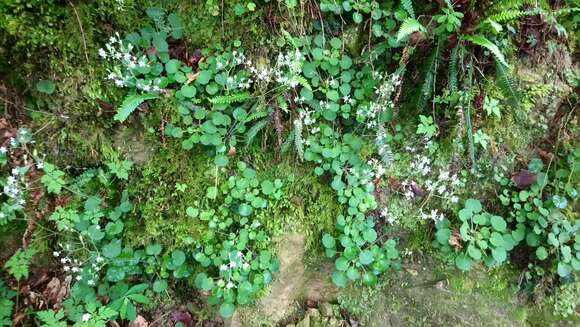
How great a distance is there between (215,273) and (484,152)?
9.37ft

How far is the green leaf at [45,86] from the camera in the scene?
3510 millimetres

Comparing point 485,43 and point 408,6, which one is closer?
point 485,43

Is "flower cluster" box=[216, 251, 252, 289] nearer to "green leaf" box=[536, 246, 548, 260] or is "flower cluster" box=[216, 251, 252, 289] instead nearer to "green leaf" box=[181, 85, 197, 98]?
"green leaf" box=[181, 85, 197, 98]

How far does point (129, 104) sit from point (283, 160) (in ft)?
4.81

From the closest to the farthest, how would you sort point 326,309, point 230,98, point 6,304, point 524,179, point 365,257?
point 6,304
point 230,98
point 365,257
point 524,179
point 326,309

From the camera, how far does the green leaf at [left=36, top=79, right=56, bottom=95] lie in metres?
3.51

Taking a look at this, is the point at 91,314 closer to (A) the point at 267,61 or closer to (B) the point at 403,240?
(A) the point at 267,61

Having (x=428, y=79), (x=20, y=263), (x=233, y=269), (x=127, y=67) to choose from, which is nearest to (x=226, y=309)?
(x=233, y=269)

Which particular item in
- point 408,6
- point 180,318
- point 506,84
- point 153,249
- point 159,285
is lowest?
point 180,318

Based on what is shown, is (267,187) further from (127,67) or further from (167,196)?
(127,67)

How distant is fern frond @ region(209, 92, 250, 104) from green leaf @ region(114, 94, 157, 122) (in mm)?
553

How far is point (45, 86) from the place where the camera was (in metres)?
3.52

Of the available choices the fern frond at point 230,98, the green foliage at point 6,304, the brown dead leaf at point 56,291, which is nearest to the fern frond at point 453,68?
the fern frond at point 230,98

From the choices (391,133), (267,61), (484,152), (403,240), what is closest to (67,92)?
(267,61)
